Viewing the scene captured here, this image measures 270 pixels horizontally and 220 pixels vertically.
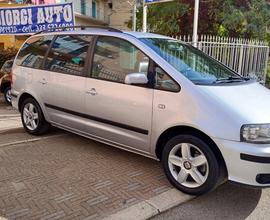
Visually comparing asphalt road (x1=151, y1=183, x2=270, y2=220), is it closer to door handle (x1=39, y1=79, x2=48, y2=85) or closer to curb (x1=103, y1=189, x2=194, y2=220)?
curb (x1=103, y1=189, x2=194, y2=220)

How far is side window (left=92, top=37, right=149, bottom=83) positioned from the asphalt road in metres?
1.60

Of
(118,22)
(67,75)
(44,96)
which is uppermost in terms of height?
(118,22)

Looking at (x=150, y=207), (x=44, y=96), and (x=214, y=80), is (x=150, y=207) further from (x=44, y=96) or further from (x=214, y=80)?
(x=44, y=96)

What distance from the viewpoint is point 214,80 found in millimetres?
3770

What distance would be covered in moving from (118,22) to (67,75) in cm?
2478

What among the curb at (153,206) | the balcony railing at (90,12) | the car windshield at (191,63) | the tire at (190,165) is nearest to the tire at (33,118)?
the car windshield at (191,63)

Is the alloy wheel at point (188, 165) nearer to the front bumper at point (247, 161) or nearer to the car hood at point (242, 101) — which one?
the front bumper at point (247, 161)

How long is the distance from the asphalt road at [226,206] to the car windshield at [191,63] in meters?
1.27

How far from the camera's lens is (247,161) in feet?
10.0

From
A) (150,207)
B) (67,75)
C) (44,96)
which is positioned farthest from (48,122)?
(150,207)

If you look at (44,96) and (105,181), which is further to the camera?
(44,96)

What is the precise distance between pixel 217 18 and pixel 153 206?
488 inches

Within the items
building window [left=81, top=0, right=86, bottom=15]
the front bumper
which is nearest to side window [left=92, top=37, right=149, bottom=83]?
the front bumper

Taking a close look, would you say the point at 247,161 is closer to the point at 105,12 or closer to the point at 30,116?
the point at 30,116
